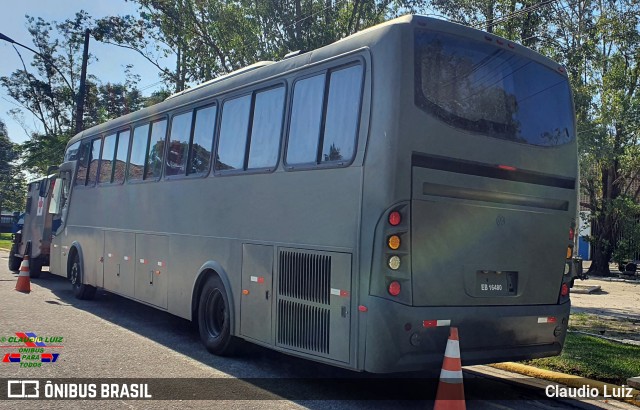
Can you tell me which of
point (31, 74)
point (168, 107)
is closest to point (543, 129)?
point (168, 107)

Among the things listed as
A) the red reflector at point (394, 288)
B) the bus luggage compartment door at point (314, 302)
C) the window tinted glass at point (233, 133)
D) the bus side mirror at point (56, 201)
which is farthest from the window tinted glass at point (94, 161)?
the red reflector at point (394, 288)

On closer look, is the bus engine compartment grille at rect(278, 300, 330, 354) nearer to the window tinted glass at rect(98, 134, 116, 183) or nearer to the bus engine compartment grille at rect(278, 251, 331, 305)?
the bus engine compartment grille at rect(278, 251, 331, 305)

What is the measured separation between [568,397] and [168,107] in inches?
278

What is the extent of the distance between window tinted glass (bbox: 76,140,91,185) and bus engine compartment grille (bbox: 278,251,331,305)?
26.9 feet

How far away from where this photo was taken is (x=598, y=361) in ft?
24.5

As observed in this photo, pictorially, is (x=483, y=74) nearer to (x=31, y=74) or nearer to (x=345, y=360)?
(x=345, y=360)

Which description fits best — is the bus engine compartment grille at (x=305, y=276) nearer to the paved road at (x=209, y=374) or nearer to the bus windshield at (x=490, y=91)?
the paved road at (x=209, y=374)

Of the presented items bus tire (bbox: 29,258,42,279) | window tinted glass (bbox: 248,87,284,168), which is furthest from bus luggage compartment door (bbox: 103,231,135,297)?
bus tire (bbox: 29,258,42,279)

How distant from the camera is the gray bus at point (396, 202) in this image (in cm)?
543

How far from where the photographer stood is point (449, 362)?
507cm

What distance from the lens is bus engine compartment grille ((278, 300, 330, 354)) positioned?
5.87 meters

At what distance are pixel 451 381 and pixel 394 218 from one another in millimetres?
1454

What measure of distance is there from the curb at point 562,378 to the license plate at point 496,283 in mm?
1504

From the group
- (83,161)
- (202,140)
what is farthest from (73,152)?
(202,140)
